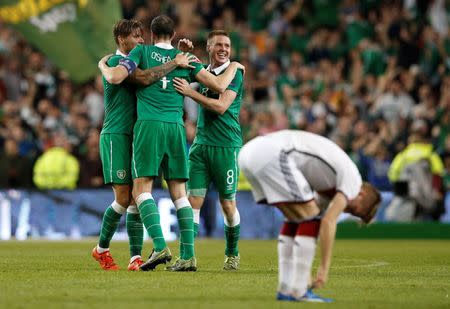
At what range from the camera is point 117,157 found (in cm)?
1173

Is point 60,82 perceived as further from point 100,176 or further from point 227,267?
point 227,267

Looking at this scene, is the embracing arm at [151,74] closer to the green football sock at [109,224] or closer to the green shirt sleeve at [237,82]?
the green shirt sleeve at [237,82]

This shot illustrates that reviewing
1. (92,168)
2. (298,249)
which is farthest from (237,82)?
(92,168)

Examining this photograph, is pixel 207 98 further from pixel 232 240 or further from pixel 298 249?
pixel 298 249

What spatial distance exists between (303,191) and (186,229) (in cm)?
303

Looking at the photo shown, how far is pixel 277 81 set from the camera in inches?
996

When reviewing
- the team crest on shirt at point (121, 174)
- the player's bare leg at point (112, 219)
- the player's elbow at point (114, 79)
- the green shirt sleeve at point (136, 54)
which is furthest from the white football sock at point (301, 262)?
the player's bare leg at point (112, 219)

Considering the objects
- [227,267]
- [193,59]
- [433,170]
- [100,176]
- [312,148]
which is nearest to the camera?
[312,148]

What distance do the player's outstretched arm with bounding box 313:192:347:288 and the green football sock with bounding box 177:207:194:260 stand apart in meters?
3.14

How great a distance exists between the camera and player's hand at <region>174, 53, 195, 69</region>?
11461 mm

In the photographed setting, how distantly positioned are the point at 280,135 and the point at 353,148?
13671mm

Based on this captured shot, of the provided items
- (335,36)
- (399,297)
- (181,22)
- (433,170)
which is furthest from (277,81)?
(399,297)

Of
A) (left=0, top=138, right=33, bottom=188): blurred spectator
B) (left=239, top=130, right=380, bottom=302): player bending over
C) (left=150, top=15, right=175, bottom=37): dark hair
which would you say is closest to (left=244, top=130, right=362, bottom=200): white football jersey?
(left=239, top=130, right=380, bottom=302): player bending over

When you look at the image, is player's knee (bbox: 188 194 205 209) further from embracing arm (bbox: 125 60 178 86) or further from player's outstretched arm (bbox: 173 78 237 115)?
embracing arm (bbox: 125 60 178 86)
